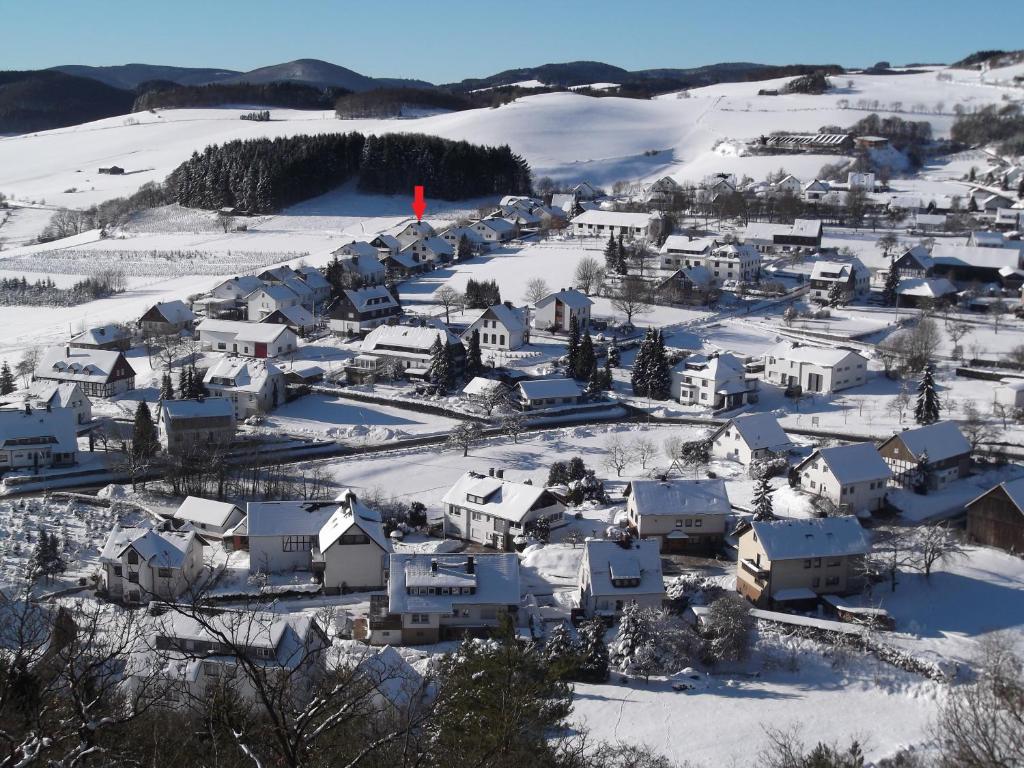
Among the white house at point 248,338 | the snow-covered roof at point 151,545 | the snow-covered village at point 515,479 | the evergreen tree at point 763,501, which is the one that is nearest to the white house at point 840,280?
the snow-covered village at point 515,479

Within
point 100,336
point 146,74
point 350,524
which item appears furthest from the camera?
point 146,74

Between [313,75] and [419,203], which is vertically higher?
[313,75]

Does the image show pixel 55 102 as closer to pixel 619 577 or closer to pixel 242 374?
pixel 242 374

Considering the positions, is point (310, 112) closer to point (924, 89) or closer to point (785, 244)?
point (924, 89)

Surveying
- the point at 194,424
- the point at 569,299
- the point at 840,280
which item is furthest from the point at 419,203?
the point at 194,424

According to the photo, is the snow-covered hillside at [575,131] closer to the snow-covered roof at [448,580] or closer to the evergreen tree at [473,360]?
the evergreen tree at [473,360]

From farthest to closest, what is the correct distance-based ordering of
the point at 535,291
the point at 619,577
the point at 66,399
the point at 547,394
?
the point at 535,291
the point at 547,394
the point at 66,399
the point at 619,577
